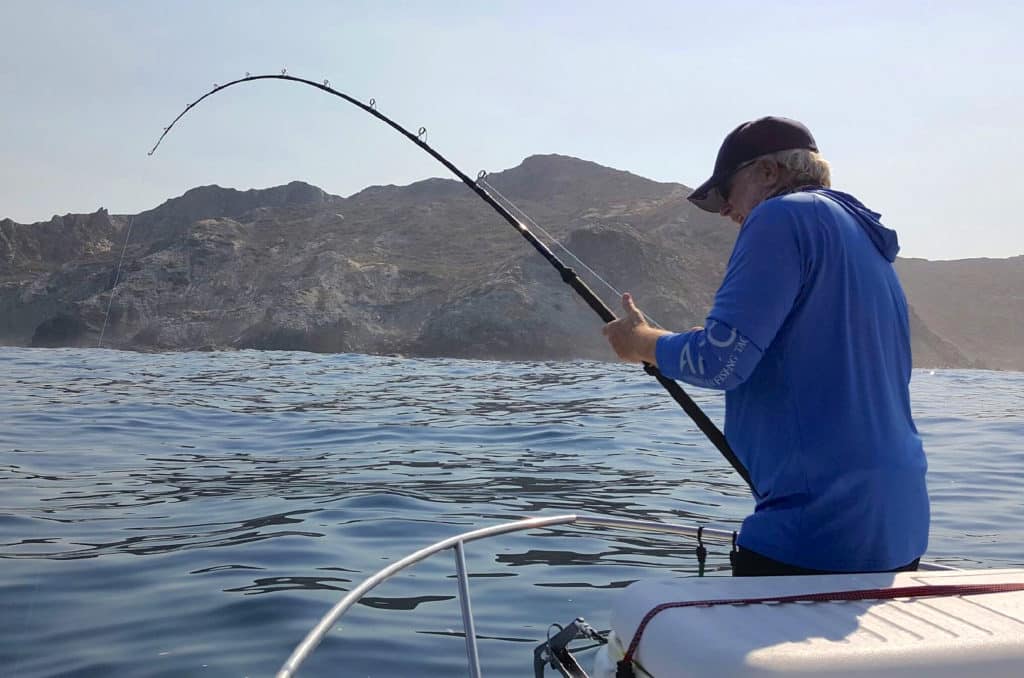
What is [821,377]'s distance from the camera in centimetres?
223

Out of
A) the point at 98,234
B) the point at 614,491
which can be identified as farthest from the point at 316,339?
the point at 614,491

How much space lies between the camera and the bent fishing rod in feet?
10.5

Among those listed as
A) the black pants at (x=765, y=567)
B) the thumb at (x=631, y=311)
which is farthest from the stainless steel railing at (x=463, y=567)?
the thumb at (x=631, y=311)

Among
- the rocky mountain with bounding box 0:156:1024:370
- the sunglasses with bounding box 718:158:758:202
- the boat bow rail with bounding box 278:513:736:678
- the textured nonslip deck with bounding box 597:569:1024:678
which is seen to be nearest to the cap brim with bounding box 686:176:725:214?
the sunglasses with bounding box 718:158:758:202

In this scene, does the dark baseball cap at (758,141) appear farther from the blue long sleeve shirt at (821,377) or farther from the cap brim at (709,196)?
the blue long sleeve shirt at (821,377)

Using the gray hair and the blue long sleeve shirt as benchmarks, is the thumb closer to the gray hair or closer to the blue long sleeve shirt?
the blue long sleeve shirt

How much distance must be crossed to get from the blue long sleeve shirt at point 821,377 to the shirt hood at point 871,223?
0.18ft

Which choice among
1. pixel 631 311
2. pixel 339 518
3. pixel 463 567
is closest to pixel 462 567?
pixel 463 567

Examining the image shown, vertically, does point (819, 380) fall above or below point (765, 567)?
above

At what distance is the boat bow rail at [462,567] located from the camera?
2.19 meters

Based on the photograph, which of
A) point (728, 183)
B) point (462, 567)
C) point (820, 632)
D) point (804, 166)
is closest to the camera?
point (820, 632)

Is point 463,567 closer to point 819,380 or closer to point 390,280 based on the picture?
point 819,380

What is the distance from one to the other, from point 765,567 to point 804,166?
1.09 metres

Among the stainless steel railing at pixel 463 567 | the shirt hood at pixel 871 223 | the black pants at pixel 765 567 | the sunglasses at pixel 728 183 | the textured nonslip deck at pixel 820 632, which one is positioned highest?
the sunglasses at pixel 728 183
